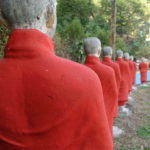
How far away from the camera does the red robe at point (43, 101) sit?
44.0 inches

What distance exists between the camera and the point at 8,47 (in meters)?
1.19

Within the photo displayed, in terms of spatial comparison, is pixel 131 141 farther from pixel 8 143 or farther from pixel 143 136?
pixel 8 143

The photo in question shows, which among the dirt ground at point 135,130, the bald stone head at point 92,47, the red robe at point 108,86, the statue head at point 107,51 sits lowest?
the dirt ground at point 135,130

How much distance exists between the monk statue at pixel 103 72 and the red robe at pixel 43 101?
181 cm

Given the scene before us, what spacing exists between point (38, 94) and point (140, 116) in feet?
23.8

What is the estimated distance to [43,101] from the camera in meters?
1.12

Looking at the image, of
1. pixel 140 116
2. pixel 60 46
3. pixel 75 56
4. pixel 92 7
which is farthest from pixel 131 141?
pixel 92 7

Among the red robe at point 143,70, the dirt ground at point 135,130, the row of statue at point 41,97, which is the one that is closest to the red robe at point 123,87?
the dirt ground at point 135,130

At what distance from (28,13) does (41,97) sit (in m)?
0.38

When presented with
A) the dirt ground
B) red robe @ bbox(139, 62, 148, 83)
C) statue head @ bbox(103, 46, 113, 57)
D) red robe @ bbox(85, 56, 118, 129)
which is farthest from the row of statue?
red robe @ bbox(139, 62, 148, 83)

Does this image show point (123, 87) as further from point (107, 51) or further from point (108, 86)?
point (108, 86)

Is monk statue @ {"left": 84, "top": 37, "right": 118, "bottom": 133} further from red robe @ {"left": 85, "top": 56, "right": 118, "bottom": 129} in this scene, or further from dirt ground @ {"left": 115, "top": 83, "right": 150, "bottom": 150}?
dirt ground @ {"left": 115, "top": 83, "right": 150, "bottom": 150}

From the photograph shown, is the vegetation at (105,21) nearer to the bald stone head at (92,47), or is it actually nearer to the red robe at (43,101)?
the bald stone head at (92,47)

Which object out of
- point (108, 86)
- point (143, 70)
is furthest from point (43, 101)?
point (143, 70)
